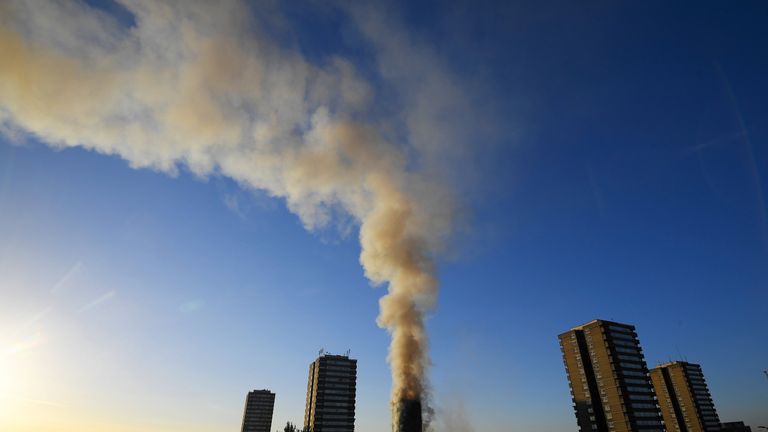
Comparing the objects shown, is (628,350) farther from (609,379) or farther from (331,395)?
(331,395)

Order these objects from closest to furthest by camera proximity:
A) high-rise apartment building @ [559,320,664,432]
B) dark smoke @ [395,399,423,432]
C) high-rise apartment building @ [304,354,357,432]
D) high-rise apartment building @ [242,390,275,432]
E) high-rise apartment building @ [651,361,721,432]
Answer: dark smoke @ [395,399,423,432] → high-rise apartment building @ [559,320,664,432] → high-rise apartment building @ [304,354,357,432] → high-rise apartment building @ [651,361,721,432] → high-rise apartment building @ [242,390,275,432]

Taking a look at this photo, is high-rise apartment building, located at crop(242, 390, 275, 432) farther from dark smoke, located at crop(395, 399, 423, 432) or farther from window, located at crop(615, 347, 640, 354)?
dark smoke, located at crop(395, 399, 423, 432)

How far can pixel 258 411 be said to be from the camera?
597 feet

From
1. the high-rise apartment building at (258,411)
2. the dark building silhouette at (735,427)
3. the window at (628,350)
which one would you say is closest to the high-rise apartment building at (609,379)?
the window at (628,350)

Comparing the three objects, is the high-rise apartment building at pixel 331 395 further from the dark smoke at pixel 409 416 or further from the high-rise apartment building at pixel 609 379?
the dark smoke at pixel 409 416

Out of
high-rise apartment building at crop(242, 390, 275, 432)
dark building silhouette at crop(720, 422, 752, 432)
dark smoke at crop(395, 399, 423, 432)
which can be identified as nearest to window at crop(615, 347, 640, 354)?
dark building silhouette at crop(720, 422, 752, 432)

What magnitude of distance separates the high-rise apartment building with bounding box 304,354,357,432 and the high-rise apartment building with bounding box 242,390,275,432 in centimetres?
6454

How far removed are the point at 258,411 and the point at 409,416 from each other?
6484 inches

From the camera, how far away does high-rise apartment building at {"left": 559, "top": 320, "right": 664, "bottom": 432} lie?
95250mm

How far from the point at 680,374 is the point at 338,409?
413 feet

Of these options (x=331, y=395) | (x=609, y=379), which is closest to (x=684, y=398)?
(x=609, y=379)

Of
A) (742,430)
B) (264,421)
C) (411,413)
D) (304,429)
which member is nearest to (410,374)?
(411,413)

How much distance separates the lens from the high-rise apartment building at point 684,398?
134375 mm

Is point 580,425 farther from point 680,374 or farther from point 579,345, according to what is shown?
point 680,374
